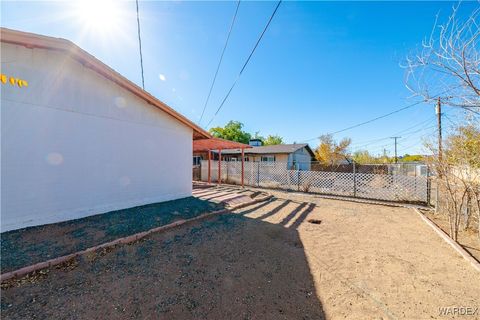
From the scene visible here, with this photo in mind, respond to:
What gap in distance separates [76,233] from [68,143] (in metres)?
2.27

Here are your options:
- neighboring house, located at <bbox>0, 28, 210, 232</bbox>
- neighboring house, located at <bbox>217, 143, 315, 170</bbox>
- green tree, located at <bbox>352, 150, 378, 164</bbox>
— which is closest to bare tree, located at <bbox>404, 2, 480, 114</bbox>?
neighboring house, located at <bbox>0, 28, 210, 232</bbox>

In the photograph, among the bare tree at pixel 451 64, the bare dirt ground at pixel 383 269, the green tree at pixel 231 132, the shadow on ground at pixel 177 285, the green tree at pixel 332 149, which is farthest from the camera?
the green tree at pixel 231 132

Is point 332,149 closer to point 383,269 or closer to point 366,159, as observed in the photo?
point 366,159

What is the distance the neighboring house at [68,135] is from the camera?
3885 mm

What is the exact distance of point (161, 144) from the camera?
22.7 ft

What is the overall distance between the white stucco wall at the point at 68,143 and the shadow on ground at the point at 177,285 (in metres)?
2.43

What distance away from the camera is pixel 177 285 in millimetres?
2471

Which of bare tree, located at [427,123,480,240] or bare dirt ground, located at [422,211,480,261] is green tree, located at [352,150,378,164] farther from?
bare tree, located at [427,123,480,240]

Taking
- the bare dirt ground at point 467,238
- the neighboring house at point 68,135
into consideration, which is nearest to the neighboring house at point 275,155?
the bare dirt ground at point 467,238

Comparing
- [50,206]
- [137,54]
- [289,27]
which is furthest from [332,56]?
[50,206]

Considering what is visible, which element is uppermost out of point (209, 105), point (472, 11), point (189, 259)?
point (209, 105)

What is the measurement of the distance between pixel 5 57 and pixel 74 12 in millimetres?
2730

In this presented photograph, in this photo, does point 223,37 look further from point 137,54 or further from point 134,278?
point 134,278

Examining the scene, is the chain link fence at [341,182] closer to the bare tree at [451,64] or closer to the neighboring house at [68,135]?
the bare tree at [451,64]
